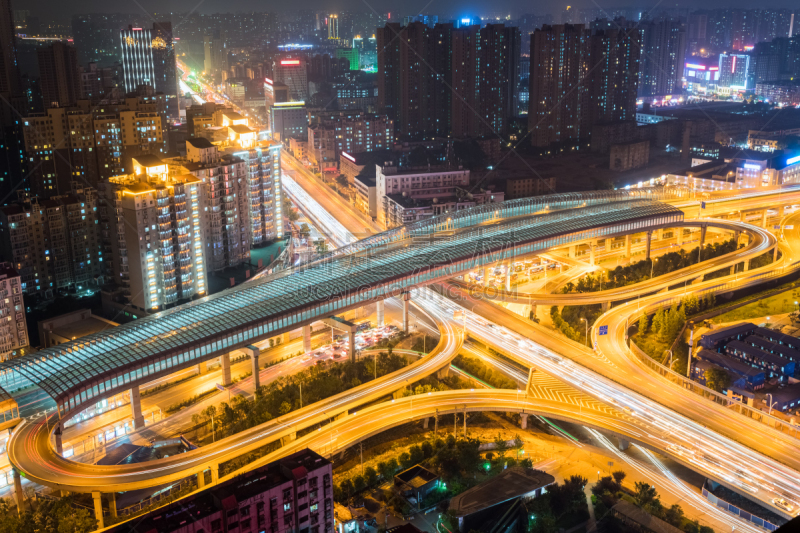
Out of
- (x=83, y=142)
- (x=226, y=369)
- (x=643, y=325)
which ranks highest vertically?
(x=83, y=142)

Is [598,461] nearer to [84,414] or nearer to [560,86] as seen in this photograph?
[84,414]

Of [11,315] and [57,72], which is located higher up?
[57,72]

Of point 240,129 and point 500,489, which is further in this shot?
point 240,129

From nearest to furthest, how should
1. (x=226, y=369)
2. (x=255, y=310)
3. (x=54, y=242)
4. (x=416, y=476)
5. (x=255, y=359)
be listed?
(x=416, y=476)
(x=255, y=359)
(x=255, y=310)
(x=226, y=369)
(x=54, y=242)

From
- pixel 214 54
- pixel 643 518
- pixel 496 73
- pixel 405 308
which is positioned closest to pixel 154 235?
pixel 405 308

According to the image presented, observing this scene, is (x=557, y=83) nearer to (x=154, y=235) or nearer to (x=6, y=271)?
(x=154, y=235)

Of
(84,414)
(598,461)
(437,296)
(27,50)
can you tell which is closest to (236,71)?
(27,50)

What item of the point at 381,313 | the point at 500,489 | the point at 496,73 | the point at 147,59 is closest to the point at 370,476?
the point at 500,489

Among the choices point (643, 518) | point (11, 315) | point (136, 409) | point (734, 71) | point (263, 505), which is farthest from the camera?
point (734, 71)
